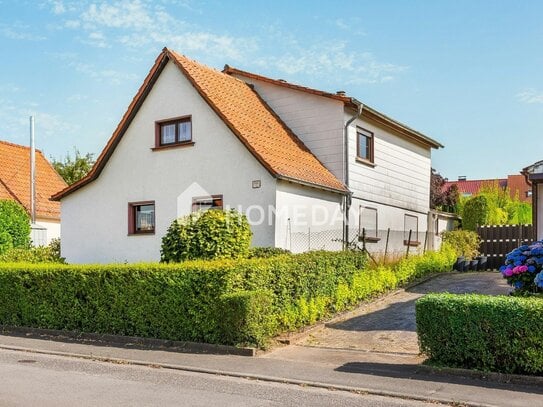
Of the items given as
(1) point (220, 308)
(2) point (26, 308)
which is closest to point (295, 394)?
(1) point (220, 308)

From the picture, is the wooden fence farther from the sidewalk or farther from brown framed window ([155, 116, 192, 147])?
the sidewalk

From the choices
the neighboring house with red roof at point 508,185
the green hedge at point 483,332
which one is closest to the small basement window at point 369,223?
the green hedge at point 483,332

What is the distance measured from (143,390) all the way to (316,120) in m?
13.6

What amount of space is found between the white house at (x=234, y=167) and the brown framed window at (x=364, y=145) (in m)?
0.07

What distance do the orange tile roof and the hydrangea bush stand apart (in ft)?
80.3

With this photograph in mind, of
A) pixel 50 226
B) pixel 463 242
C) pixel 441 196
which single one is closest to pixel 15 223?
pixel 50 226

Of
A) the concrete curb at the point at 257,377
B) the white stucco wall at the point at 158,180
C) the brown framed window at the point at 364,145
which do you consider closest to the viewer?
the concrete curb at the point at 257,377

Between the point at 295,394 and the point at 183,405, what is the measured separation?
5.28 feet

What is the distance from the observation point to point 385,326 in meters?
13.7

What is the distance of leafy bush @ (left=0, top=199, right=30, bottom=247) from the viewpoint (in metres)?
24.8

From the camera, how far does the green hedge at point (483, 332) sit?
9047mm

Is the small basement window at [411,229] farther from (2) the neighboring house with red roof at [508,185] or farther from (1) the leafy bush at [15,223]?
(2) the neighboring house with red roof at [508,185]

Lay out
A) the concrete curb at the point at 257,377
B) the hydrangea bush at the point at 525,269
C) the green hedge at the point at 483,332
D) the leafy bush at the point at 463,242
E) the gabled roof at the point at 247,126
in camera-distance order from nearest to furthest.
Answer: the concrete curb at the point at 257,377
the green hedge at the point at 483,332
the hydrangea bush at the point at 525,269
the gabled roof at the point at 247,126
the leafy bush at the point at 463,242

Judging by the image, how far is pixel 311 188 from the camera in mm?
18625
